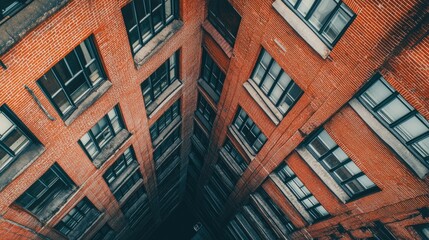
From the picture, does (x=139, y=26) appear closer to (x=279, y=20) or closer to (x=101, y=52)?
(x=101, y=52)

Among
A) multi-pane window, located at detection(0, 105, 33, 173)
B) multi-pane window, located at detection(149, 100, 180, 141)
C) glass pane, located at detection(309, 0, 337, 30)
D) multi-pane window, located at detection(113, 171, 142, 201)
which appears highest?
multi-pane window, located at detection(149, 100, 180, 141)

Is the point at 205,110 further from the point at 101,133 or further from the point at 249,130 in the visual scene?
the point at 101,133

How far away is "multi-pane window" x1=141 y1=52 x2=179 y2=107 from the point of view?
14305mm

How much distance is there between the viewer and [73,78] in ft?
34.4

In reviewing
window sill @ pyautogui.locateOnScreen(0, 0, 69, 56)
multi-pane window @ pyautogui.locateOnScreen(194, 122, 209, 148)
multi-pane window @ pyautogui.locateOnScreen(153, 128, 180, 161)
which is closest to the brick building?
window sill @ pyautogui.locateOnScreen(0, 0, 69, 56)

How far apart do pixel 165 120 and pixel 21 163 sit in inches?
331

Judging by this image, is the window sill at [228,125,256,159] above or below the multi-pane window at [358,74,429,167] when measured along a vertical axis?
above

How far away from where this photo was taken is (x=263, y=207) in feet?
64.5

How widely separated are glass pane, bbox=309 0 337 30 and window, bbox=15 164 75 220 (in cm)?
1028

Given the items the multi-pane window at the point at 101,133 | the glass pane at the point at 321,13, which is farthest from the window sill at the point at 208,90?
the glass pane at the point at 321,13

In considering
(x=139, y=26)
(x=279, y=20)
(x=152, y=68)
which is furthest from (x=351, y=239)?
(x=139, y=26)

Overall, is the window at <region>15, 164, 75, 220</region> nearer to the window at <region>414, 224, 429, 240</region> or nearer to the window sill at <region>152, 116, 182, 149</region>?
the window sill at <region>152, 116, 182, 149</region>

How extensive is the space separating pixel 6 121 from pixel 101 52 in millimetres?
3239

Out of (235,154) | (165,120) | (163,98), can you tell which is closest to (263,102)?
(163,98)
